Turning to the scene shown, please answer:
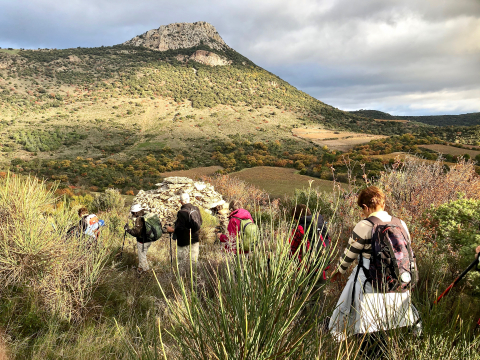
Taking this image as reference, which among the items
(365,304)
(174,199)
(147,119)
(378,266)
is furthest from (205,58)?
(365,304)

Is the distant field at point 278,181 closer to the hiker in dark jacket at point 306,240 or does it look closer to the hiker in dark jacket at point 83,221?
the hiker in dark jacket at point 83,221

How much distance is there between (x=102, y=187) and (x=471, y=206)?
20.3 metres

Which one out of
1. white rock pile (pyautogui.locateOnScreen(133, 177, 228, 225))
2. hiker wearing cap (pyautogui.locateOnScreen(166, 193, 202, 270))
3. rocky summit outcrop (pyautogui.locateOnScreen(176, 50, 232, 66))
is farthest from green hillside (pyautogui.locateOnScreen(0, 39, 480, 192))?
hiker wearing cap (pyautogui.locateOnScreen(166, 193, 202, 270))

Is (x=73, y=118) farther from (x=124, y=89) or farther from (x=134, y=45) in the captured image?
(x=134, y=45)

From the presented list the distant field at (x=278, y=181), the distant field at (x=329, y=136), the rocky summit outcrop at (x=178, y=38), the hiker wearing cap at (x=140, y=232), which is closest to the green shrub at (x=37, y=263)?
the hiker wearing cap at (x=140, y=232)

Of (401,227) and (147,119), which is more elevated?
(147,119)

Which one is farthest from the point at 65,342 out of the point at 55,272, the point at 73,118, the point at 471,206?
the point at 73,118

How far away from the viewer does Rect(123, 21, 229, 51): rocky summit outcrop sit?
269ft

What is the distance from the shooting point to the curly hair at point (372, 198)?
6.74 ft

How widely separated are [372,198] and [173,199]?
9422 millimetres

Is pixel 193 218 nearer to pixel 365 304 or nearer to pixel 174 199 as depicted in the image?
pixel 365 304

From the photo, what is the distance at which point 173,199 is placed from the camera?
1062 cm

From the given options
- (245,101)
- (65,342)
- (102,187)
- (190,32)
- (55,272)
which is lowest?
(102,187)

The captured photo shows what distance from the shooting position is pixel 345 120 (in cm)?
5559
